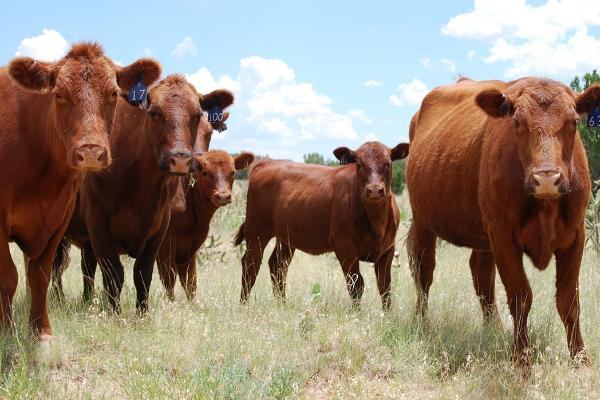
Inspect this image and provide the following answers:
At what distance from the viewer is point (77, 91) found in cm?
538

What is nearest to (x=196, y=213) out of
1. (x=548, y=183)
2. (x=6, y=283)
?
(x=6, y=283)

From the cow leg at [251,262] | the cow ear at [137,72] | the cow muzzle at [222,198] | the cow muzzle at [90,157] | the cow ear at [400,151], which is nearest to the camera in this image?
the cow muzzle at [90,157]

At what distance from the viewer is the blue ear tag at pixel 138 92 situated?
6.41m

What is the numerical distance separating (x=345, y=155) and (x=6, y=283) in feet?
15.0

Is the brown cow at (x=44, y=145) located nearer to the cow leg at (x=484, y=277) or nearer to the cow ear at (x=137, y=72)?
the cow ear at (x=137, y=72)

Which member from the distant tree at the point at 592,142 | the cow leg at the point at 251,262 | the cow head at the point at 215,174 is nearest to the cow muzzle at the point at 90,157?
the cow head at the point at 215,174

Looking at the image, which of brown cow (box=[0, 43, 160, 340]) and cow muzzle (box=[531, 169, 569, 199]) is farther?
brown cow (box=[0, 43, 160, 340])

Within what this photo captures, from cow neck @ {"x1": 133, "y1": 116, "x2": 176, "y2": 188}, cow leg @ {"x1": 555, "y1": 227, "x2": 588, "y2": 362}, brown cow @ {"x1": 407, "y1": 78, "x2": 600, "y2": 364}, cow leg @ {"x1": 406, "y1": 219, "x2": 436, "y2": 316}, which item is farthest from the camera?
cow leg @ {"x1": 406, "y1": 219, "x2": 436, "y2": 316}

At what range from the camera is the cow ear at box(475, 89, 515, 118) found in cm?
570

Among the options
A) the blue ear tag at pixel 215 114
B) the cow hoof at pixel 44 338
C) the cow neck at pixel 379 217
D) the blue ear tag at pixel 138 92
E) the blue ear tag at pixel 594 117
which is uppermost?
the blue ear tag at pixel 138 92

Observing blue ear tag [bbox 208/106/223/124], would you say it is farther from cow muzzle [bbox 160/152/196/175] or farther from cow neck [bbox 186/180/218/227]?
cow neck [bbox 186/180/218/227]

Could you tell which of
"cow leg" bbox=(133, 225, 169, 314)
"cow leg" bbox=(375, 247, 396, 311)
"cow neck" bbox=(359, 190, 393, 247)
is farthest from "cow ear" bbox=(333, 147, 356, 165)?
"cow leg" bbox=(133, 225, 169, 314)

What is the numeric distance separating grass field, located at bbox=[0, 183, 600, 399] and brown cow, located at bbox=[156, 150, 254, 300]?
5.15 ft

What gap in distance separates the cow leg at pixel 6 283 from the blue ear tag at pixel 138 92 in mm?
1601
